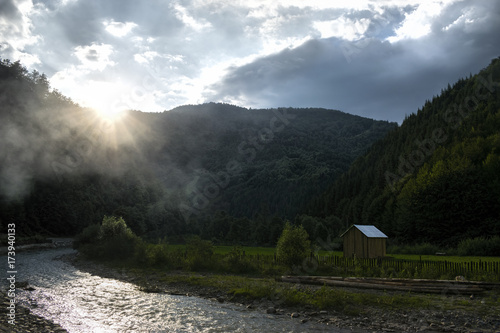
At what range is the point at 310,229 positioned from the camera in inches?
3597

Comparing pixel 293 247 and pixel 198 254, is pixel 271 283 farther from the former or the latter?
pixel 198 254

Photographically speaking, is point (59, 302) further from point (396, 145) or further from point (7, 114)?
point (396, 145)

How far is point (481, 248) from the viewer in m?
56.5

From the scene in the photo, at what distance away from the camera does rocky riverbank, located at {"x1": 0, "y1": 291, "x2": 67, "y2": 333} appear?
17041mm

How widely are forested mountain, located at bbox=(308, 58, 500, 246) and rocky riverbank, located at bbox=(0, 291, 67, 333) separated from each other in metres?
85.5

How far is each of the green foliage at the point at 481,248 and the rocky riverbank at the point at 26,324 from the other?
197 feet

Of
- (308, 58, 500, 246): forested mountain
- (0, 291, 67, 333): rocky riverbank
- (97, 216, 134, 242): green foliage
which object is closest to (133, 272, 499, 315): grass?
(0, 291, 67, 333): rocky riverbank

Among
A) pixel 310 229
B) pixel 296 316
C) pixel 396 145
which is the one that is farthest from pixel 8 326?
pixel 396 145

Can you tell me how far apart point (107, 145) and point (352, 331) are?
192 metres

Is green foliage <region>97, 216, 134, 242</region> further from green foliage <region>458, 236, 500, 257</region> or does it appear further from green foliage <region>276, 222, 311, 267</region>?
green foliage <region>458, 236, 500, 257</region>

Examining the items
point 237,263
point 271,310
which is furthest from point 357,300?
point 237,263

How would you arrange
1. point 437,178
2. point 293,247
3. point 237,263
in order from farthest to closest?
point 437,178
point 237,263
point 293,247

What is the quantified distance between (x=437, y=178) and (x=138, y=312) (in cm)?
8732

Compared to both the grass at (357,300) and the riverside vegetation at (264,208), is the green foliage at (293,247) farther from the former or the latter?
the grass at (357,300)
